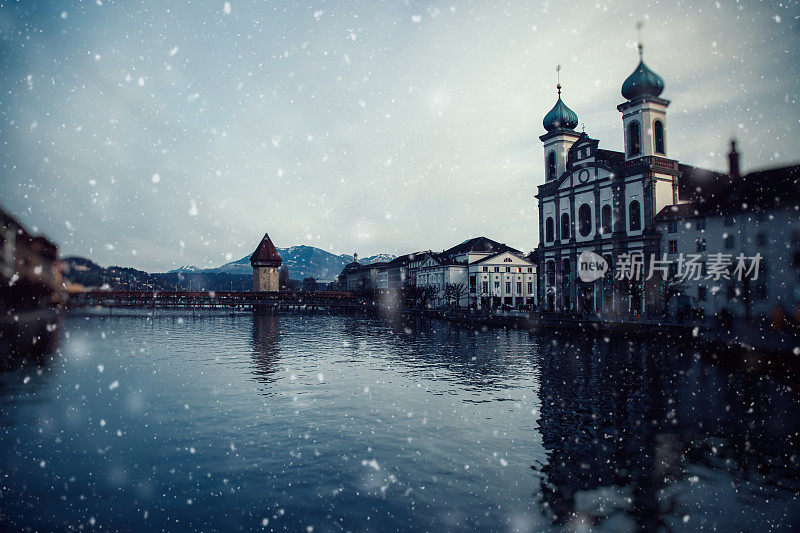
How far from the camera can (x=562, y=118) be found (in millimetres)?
72625

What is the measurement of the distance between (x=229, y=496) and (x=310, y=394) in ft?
33.4

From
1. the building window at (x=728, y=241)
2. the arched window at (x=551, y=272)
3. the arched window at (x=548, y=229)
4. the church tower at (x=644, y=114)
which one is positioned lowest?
the arched window at (x=551, y=272)

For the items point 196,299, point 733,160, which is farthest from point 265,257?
point 733,160

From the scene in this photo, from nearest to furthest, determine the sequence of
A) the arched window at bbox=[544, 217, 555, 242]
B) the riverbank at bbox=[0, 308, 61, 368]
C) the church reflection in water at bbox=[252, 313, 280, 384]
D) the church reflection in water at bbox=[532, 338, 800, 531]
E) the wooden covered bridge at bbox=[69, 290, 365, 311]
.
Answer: the church reflection in water at bbox=[532, 338, 800, 531] < the church reflection in water at bbox=[252, 313, 280, 384] < the riverbank at bbox=[0, 308, 61, 368] < the arched window at bbox=[544, 217, 555, 242] < the wooden covered bridge at bbox=[69, 290, 365, 311]

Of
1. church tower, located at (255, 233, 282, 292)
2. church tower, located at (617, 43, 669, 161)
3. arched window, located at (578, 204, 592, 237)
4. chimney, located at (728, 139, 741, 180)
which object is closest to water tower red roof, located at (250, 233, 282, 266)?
church tower, located at (255, 233, 282, 292)

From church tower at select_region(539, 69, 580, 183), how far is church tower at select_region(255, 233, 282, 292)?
94747mm

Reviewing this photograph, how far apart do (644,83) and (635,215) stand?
1504 cm

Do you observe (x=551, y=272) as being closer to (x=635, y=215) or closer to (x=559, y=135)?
(x=635, y=215)

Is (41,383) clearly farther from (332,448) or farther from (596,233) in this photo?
(596,233)

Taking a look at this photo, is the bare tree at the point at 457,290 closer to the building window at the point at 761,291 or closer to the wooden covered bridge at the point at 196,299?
the wooden covered bridge at the point at 196,299

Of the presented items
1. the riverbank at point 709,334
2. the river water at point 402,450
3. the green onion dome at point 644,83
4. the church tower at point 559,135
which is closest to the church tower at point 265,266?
the riverbank at point 709,334

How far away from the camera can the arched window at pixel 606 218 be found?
63.2 m

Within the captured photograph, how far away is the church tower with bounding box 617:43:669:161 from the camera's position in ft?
198

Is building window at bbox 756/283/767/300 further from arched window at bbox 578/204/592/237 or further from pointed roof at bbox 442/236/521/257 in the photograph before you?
pointed roof at bbox 442/236/521/257
